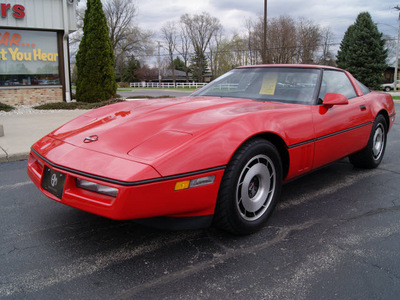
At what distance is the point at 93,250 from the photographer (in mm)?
2393

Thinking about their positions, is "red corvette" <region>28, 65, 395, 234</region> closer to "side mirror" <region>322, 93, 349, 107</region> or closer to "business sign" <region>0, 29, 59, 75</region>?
"side mirror" <region>322, 93, 349, 107</region>

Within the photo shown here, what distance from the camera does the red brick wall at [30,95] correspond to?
12.7 m

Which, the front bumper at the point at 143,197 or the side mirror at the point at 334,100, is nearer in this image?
the front bumper at the point at 143,197

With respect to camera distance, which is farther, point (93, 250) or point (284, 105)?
point (284, 105)

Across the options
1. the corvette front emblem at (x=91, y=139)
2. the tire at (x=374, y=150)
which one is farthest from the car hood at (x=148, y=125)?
the tire at (x=374, y=150)

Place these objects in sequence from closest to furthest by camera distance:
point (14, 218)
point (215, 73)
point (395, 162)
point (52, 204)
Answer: point (14, 218), point (52, 204), point (395, 162), point (215, 73)

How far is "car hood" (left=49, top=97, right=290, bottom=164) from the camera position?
7.27 feet

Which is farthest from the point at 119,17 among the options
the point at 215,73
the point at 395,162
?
the point at 395,162

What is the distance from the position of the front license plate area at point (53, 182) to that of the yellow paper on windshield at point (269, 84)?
2.11m

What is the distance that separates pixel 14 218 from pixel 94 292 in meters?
1.46

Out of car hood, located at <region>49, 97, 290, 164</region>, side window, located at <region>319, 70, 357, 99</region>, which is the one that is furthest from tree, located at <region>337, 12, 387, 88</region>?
car hood, located at <region>49, 97, 290, 164</region>

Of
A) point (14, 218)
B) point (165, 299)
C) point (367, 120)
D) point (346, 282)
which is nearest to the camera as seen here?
point (165, 299)

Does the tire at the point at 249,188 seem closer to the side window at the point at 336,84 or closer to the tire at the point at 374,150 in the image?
the side window at the point at 336,84

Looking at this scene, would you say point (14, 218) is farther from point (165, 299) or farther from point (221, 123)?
point (221, 123)
